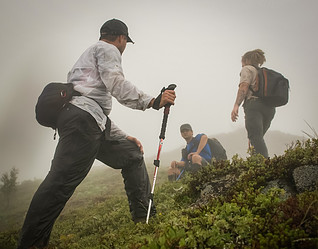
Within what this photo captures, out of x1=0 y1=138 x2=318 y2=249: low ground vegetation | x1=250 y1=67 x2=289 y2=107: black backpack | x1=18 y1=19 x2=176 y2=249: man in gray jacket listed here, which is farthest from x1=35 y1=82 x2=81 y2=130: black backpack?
x1=250 y1=67 x2=289 y2=107: black backpack

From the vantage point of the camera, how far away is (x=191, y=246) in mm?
1914

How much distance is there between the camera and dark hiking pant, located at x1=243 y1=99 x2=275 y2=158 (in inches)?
255

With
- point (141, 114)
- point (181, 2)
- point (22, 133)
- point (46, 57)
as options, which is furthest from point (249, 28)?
point (22, 133)

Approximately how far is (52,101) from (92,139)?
3.11 ft

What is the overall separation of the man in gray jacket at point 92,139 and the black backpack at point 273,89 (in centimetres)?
396

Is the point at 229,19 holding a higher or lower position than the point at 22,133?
higher

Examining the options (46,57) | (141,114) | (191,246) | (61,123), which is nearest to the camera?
(191,246)

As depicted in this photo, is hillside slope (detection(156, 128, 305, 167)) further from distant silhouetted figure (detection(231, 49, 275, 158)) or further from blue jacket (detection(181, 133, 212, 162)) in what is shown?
distant silhouetted figure (detection(231, 49, 275, 158))

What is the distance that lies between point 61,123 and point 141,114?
145m

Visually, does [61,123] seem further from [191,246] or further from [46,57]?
[46,57]

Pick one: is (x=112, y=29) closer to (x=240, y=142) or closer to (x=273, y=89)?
(x=273, y=89)

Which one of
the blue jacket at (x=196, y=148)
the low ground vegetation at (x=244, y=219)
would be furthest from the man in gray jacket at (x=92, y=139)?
the blue jacket at (x=196, y=148)

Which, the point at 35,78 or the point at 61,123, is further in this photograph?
the point at 35,78

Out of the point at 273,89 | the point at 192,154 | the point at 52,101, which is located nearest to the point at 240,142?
the point at 192,154
